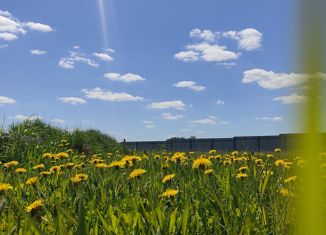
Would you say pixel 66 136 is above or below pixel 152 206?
above

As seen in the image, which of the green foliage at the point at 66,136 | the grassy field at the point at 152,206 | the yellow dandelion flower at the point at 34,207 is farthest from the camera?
the green foliage at the point at 66,136

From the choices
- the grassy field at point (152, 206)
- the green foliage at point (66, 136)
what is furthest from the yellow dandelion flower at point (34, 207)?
the green foliage at point (66, 136)

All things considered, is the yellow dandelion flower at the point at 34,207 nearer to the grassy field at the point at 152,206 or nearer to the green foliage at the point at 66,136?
the grassy field at the point at 152,206

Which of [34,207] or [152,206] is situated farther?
[34,207]

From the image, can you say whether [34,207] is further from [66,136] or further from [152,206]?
[66,136]

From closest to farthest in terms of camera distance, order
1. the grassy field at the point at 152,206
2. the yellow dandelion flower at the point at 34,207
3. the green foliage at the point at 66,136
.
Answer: the grassy field at the point at 152,206 < the yellow dandelion flower at the point at 34,207 < the green foliage at the point at 66,136

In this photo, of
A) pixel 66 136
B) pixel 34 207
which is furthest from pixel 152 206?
pixel 66 136

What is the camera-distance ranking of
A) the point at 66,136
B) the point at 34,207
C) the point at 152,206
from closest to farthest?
the point at 152,206, the point at 34,207, the point at 66,136

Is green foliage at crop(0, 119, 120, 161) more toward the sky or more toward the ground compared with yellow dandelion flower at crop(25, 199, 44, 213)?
more toward the sky

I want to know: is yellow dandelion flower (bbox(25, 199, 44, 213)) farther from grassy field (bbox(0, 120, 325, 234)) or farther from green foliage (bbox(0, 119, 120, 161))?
green foliage (bbox(0, 119, 120, 161))

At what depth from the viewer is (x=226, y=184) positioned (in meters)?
2.59

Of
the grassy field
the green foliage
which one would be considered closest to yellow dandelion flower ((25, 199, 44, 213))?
the grassy field

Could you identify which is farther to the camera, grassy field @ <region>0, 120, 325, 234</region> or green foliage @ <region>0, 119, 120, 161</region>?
green foliage @ <region>0, 119, 120, 161</region>

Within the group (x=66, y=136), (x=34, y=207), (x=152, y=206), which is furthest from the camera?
(x=66, y=136)
